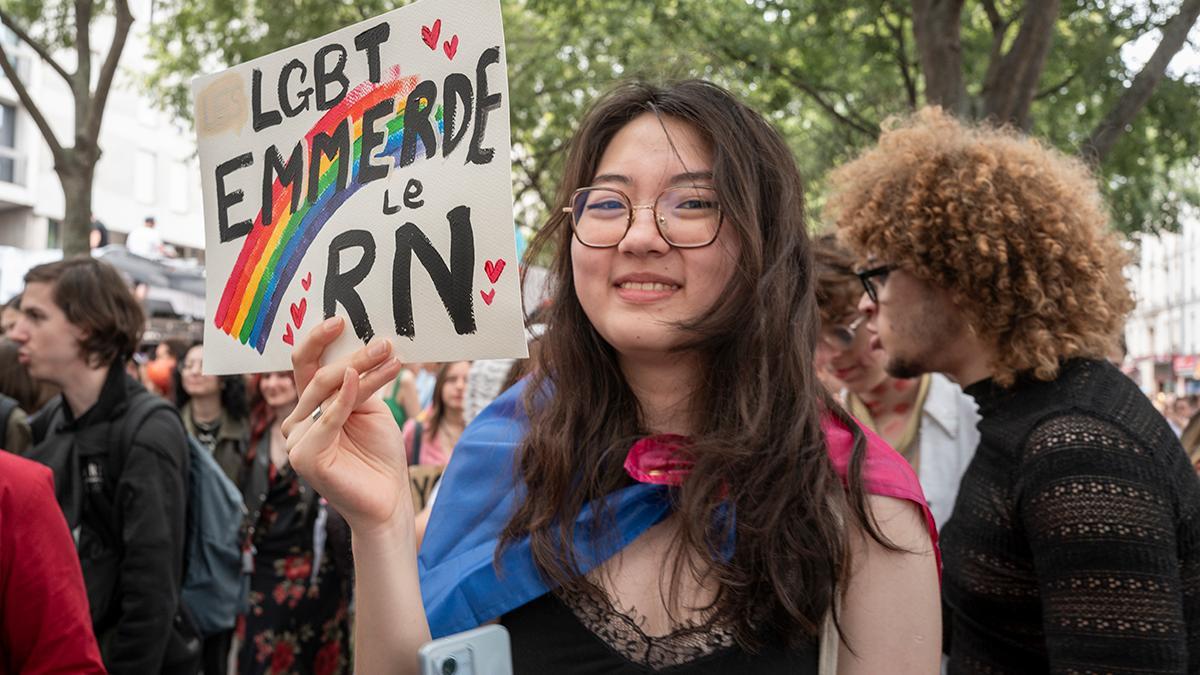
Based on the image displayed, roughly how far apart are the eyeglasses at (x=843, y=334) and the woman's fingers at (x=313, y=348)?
2.52 metres

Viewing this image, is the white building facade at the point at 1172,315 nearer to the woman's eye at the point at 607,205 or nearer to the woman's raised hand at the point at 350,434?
the woman's eye at the point at 607,205

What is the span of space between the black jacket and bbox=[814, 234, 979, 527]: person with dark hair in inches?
88.8

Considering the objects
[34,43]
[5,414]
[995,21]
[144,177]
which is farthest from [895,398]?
[144,177]

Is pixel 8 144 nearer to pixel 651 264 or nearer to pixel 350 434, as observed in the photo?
pixel 350 434

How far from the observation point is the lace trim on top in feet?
6.05

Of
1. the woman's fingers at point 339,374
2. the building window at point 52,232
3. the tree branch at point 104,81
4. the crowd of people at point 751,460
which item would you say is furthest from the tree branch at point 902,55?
the building window at point 52,232

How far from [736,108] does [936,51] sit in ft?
19.0

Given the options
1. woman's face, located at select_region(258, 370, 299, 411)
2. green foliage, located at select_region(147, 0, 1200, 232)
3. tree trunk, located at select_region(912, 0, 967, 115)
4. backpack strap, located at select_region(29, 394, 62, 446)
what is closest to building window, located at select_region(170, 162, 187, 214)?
green foliage, located at select_region(147, 0, 1200, 232)

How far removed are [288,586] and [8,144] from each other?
27269mm

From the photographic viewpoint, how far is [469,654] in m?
1.34

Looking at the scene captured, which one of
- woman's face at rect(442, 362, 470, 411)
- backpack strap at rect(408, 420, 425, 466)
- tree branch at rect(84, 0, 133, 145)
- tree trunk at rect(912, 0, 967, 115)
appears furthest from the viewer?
tree branch at rect(84, 0, 133, 145)

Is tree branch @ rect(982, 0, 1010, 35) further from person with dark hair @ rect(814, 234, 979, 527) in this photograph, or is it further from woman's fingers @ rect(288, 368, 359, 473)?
woman's fingers @ rect(288, 368, 359, 473)

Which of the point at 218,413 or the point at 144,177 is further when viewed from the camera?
the point at 144,177

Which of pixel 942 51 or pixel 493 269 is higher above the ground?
pixel 942 51
